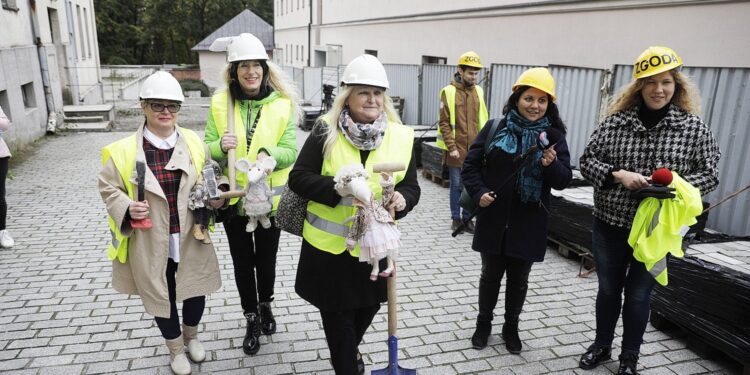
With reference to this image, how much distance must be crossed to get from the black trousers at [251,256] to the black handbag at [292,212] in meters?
0.65

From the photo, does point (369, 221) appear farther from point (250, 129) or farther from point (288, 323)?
point (288, 323)

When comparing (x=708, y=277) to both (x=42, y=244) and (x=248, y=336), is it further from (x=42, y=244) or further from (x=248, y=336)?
(x=42, y=244)

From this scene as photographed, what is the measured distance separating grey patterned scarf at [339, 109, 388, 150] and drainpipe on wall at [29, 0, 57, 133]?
1377cm

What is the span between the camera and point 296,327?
3998mm

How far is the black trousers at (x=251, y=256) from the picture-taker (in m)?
3.44

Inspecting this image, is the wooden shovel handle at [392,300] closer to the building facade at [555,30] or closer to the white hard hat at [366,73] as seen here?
the white hard hat at [366,73]

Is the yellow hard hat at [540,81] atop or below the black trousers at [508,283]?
atop

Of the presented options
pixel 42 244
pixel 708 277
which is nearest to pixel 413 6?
pixel 42 244

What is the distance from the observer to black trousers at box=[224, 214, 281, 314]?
11.3ft

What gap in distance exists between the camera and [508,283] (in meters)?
3.59

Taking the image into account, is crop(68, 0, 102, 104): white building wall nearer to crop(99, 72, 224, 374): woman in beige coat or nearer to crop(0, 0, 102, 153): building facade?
crop(0, 0, 102, 153): building facade

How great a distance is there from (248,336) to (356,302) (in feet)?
4.36

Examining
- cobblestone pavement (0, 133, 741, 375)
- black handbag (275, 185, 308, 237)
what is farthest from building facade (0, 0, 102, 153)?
black handbag (275, 185, 308, 237)

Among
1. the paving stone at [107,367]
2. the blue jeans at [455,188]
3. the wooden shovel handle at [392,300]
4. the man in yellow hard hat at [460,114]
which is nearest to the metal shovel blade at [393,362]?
the wooden shovel handle at [392,300]
